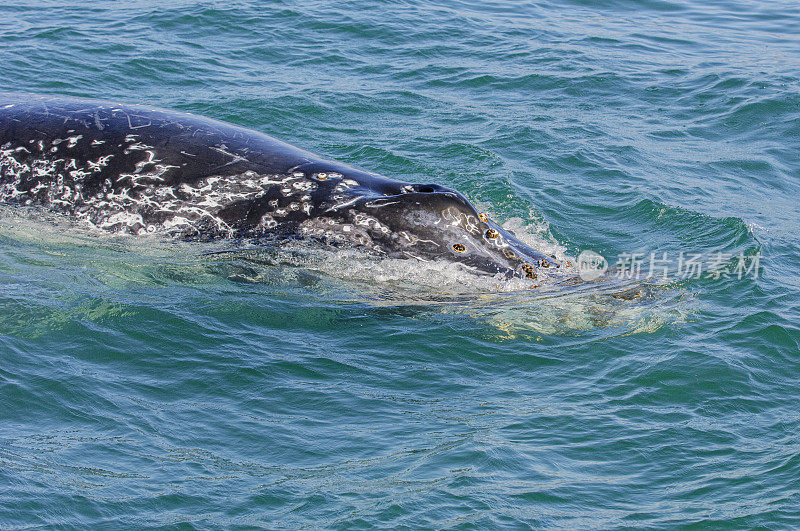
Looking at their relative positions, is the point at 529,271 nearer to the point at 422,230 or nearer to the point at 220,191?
the point at 422,230

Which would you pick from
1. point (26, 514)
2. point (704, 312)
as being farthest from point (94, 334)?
point (704, 312)

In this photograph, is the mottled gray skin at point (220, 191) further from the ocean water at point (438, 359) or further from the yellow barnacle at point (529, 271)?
the ocean water at point (438, 359)

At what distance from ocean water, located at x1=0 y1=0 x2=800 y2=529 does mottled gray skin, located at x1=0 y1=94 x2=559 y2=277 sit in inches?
9.2

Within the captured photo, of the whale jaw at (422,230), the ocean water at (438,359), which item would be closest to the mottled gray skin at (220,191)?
the whale jaw at (422,230)

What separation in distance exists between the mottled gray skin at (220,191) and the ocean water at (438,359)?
0.76 ft

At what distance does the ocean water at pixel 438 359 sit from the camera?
642 cm

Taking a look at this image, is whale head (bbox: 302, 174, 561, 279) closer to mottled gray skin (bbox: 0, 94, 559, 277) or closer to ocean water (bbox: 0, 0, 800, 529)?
mottled gray skin (bbox: 0, 94, 559, 277)

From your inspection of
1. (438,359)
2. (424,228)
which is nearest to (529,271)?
(424,228)

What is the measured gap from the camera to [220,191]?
9.38m

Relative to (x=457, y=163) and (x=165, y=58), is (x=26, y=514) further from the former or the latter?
(x=165, y=58)

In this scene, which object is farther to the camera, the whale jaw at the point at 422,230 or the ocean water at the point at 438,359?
the whale jaw at the point at 422,230

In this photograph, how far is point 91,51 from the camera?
61.7 ft

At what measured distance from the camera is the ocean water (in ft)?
21.1

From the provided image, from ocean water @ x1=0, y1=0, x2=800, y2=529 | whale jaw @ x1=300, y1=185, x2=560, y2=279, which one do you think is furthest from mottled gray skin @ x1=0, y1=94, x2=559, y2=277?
ocean water @ x1=0, y1=0, x2=800, y2=529
